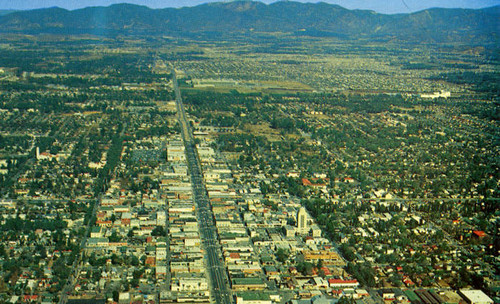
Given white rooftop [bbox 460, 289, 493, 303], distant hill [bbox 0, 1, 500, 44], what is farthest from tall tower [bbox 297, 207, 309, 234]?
distant hill [bbox 0, 1, 500, 44]

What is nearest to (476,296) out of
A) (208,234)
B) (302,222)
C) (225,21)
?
(302,222)

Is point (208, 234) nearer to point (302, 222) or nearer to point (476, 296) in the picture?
point (302, 222)

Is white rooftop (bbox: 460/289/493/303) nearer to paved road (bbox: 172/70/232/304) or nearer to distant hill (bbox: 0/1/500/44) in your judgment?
paved road (bbox: 172/70/232/304)

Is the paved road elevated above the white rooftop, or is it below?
below

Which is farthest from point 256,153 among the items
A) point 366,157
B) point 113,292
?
point 113,292

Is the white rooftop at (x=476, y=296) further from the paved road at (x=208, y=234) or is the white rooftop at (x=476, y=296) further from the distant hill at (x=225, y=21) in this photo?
the distant hill at (x=225, y=21)

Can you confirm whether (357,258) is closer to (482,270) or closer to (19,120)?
(482,270)
